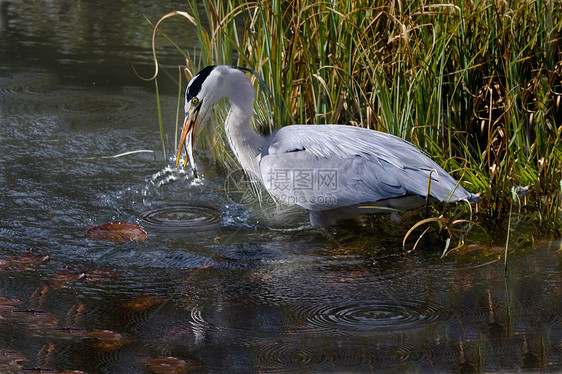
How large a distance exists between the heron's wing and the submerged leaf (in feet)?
2.36

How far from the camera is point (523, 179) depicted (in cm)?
441

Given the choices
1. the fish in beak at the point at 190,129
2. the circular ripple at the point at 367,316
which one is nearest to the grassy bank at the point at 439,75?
the fish in beak at the point at 190,129

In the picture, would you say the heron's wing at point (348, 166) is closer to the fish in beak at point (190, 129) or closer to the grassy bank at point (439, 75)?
the grassy bank at point (439, 75)

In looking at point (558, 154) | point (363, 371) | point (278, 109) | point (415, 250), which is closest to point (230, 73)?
point (278, 109)

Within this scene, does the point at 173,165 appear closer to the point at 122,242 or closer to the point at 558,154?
the point at 122,242

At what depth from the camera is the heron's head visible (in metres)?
4.50

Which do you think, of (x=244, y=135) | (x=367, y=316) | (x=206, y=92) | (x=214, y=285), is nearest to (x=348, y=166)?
(x=244, y=135)

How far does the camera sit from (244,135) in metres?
4.65

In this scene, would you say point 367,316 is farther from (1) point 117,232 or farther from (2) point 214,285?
(1) point 117,232

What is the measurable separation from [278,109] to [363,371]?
2.56 meters

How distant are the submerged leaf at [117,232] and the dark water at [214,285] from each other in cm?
5

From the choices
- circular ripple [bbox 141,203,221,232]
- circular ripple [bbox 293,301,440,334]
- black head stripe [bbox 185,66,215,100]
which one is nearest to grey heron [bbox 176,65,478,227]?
black head stripe [bbox 185,66,215,100]

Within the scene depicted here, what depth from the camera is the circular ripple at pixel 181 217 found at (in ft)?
14.5

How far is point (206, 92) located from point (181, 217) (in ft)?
2.27
